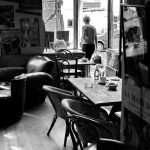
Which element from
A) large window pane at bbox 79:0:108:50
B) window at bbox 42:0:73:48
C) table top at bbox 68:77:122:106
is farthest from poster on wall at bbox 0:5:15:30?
table top at bbox 68:77:122:106

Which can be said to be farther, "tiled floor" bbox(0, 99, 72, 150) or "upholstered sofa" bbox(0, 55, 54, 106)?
"upholstered sofa" bbox(0, 55, 54, 106)

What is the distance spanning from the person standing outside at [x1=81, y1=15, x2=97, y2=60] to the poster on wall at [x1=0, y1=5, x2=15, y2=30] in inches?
86.5

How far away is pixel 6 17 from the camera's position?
7.18 metres

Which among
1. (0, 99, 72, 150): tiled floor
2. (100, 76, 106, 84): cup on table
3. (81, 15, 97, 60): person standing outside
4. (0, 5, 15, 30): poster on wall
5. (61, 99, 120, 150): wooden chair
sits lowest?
(0, 99, 72, 150): tiled floor

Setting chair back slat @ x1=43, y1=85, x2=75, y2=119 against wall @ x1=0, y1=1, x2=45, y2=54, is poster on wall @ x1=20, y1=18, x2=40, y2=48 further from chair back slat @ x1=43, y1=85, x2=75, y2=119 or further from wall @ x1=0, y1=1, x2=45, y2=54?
Answer: chair back slat @ x1=43, y1=85, x2=75, y2=119

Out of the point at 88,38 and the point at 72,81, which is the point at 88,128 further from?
the point at 88,38

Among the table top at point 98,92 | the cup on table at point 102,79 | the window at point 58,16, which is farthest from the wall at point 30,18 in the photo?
the cup on table at point 102,79

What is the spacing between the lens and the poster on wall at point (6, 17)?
716cm

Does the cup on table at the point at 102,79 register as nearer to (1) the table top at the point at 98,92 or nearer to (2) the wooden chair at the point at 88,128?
(1) the table top at the point at 98,92

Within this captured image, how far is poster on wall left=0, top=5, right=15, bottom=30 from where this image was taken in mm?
7156

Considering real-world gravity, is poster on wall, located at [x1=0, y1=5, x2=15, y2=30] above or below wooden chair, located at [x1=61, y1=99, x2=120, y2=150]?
above

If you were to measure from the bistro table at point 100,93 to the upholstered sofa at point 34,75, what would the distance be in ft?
5.70

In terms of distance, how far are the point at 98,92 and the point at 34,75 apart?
2.56 metres

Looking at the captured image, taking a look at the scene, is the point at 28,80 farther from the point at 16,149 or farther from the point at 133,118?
the point at 133,118
